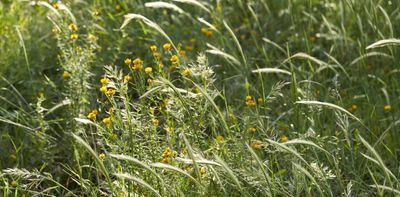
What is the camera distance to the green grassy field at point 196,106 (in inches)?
81.1

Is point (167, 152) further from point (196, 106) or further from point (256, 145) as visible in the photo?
point (256, 145)

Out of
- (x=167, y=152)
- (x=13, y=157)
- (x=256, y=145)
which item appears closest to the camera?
(x=167, y=152)

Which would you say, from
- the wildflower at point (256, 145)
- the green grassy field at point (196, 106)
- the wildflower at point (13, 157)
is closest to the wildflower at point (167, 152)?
the green grassy field at point (196, 106)

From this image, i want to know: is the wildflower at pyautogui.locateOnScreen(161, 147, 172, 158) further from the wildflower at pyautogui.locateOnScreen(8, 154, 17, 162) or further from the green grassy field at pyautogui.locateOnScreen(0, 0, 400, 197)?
the wildflower at pyautogui.locateOnScreen(8, 154, 17, 162)

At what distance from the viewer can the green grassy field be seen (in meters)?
2.06

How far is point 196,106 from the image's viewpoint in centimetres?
217

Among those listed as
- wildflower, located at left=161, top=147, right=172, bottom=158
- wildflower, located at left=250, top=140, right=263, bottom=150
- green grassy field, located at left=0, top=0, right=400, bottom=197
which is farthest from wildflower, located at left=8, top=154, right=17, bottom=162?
wildflower, located at left=250, top=140, right=263, bottom=150

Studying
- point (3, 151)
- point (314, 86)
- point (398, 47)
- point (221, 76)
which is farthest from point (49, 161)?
point (398, 47)

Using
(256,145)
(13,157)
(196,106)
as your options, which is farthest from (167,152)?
(13,157)

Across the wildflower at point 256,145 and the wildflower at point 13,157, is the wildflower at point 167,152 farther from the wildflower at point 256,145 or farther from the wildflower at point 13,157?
the wildflower at point 13,157

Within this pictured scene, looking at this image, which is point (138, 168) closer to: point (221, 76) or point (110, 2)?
point (221, 76)

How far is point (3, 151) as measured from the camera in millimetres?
2637

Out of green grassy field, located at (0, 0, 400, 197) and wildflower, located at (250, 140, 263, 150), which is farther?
wildflower, located at (250, 140, 263, 150)

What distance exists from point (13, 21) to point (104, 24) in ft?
1.31
